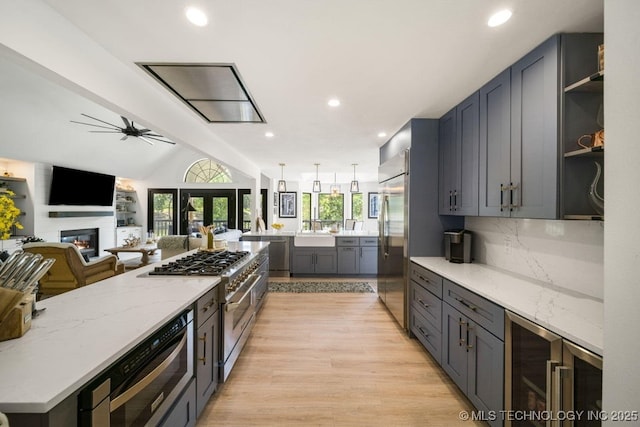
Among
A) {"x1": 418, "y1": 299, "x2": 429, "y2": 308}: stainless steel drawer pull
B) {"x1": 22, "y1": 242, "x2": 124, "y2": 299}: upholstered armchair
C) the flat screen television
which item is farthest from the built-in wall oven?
the flat screen television

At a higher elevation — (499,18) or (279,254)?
(499,18)

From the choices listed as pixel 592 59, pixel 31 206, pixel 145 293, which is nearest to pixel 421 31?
pixel 592 59

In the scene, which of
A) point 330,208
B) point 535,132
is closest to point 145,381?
point 535,132

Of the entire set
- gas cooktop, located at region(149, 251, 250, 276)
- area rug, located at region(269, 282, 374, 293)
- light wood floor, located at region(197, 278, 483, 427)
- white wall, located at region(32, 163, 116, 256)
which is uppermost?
white wall, located at region(32, 163, 116, 256)

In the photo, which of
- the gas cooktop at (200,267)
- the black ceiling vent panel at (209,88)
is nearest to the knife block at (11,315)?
the gas cooktop at (200,267)

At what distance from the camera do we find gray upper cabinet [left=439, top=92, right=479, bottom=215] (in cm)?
243

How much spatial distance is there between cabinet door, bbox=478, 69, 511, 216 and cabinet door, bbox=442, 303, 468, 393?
87 cm

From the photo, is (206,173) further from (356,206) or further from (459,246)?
(459,246)

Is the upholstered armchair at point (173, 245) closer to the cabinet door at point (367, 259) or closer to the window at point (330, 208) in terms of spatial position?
the cabinet door at point (367, 259)

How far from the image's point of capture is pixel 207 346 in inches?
72.7

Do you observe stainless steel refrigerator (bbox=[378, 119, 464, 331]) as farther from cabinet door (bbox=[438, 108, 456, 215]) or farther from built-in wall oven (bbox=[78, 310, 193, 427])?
built-in wall oven (bbox=[78, 310, 193, 427])

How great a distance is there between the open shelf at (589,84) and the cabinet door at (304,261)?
475 cm

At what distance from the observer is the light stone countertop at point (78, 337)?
784 millimetres

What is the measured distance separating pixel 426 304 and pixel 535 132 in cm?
170
